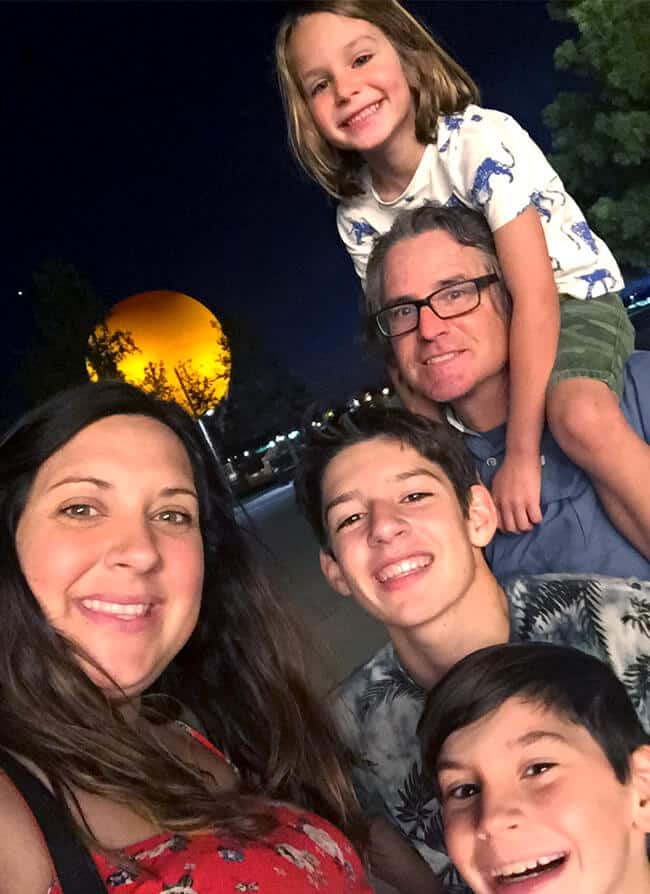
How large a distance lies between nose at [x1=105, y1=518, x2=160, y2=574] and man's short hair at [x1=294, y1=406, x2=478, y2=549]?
0.46 m

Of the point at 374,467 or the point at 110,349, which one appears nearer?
the point at 374,467

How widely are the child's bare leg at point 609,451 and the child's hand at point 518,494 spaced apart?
10 cm

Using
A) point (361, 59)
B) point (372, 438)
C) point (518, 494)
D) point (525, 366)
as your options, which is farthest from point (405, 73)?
point (518, 494)

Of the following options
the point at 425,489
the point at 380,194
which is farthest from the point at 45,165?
the point at 425,489

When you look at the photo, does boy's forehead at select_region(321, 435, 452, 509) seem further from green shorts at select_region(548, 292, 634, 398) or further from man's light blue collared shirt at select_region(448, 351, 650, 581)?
green shorts at select_region(548, 292, 634, 398)

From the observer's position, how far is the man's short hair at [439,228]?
2051 millimetres

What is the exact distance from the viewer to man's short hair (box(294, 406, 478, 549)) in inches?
73.2

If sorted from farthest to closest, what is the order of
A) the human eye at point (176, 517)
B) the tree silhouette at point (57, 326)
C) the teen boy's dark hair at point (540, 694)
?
the tree silhouette at point (57, 326)
the human eye at point (176, 517)
the teen boy's dark hair at point (540, 694)

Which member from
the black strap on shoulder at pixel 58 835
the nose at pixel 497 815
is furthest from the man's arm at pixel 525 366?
the black strap on shoulder at pixel 58 835

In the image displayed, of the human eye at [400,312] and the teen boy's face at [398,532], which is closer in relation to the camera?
the teen boy's face at [398,532]

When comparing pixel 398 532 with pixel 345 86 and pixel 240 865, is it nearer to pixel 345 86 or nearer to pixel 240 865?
pixel 240 865

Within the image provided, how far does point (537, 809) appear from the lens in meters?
1.23

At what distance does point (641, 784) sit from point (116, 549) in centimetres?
91

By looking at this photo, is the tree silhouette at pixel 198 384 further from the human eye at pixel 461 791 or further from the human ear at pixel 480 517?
the human eye at pixel 461 791
